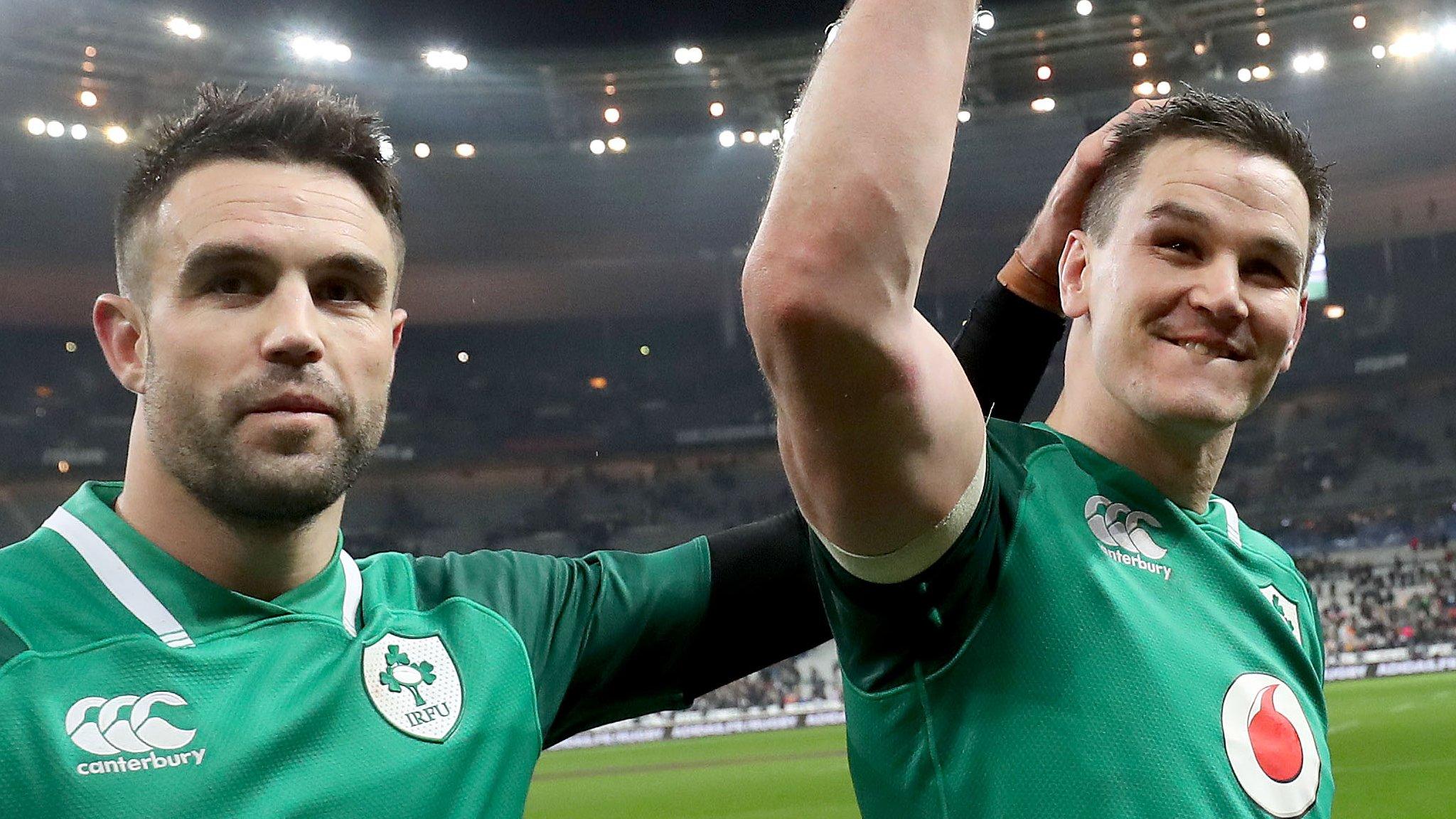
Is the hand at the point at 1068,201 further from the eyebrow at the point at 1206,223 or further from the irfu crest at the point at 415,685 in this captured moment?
Result: the irfu crest at the point at 415,685

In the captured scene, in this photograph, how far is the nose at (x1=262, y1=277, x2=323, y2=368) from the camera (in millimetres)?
1691

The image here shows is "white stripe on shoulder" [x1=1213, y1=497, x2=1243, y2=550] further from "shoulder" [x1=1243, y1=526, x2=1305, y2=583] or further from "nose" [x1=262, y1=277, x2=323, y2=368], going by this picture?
"nose" [x1=262, y1=277, x2=323, y2=368]

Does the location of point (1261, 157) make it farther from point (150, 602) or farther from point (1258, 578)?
point (150, 602)

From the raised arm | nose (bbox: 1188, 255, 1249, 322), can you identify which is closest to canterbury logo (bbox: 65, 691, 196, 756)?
the raised arm

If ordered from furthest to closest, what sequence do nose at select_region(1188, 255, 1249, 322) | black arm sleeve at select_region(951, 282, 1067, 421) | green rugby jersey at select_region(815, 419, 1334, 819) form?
black arm sleeve at select_region(951, 282, 1067, 421) < nose at select_region(1188, 255, 1249, 322) < green rugby jersey at select_region(815, 419, 1334, 819)

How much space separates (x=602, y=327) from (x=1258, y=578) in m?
31.5

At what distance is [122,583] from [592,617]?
2.69ft

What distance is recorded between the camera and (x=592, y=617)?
2139 mm

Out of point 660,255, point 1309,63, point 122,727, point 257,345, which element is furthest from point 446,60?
point 122,727

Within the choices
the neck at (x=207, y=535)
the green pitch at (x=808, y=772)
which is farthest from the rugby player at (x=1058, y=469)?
the green pitch at (x=808, y=772)

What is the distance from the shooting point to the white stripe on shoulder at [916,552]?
48.7 inches

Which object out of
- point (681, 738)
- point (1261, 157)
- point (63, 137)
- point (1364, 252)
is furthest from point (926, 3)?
point (1364, 252)

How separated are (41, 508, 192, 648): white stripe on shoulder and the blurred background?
12.3 meters

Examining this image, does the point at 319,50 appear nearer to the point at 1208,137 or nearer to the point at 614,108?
the point at 614,108
